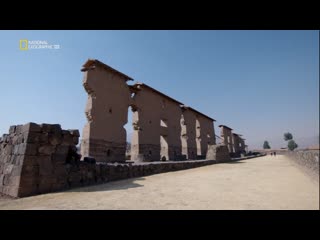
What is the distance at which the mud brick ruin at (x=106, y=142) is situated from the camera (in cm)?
600

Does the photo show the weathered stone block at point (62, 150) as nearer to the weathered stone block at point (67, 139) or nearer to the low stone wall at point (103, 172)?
the weathered stone block at point (67, 139)

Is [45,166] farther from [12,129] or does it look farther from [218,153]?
[218,153]

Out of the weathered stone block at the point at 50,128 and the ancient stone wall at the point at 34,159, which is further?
the weathered stone block at the point at 50,128

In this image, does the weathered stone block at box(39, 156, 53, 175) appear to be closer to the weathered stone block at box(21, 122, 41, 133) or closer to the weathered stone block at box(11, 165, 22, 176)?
the weathered stone block at box(11, 165, 22, 176)

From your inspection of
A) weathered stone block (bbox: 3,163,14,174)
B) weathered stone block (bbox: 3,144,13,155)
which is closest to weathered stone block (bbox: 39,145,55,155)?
weathered stone block (bbox: 3,163,14,174)

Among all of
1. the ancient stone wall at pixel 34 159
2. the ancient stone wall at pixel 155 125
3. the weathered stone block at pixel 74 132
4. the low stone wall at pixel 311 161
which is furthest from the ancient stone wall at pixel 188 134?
the ancient stone wall at pixel 34 159

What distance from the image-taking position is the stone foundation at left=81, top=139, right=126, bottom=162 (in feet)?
38.5

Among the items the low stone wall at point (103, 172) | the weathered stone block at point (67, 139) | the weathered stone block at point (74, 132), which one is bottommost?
the low stone wall at point (103, 172)

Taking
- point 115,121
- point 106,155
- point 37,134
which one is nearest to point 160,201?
point 37,134
